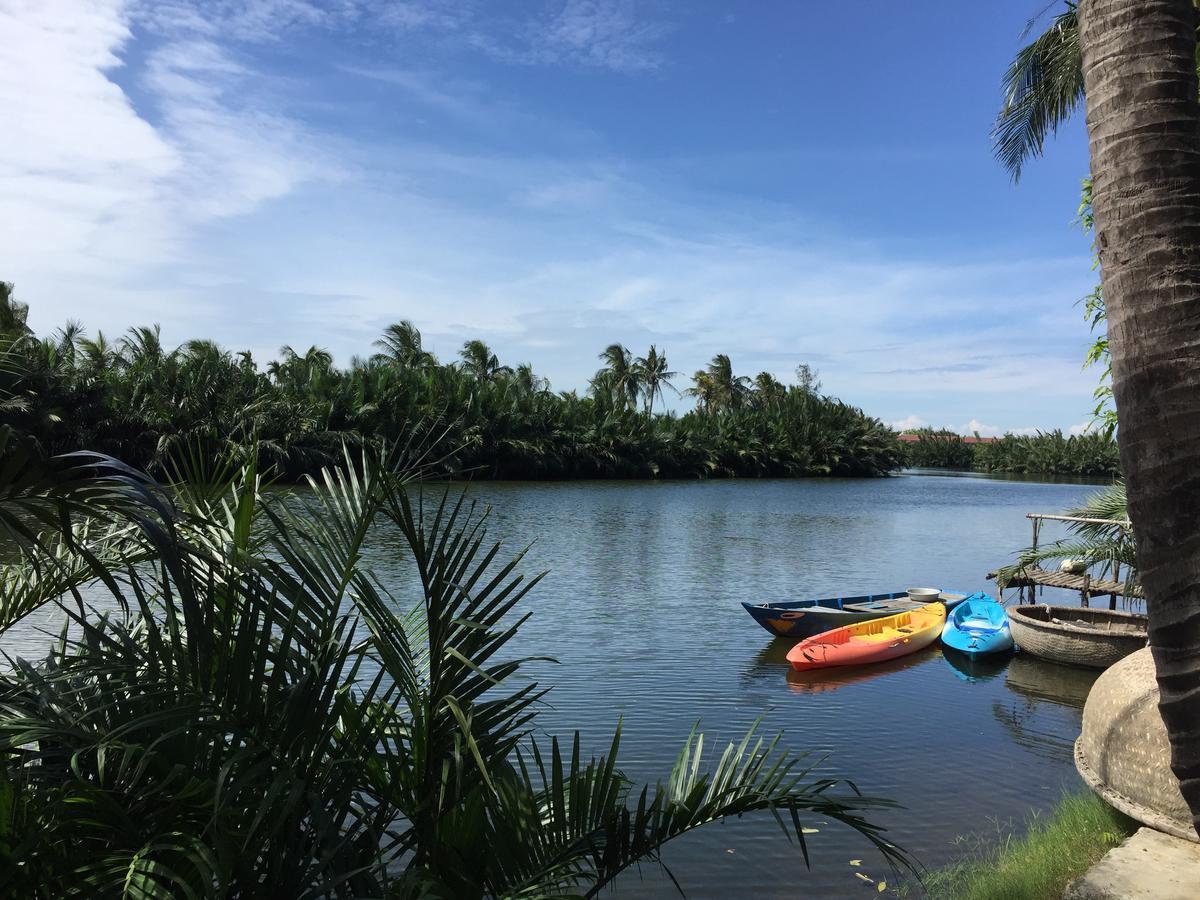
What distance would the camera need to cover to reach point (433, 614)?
3.03 meters

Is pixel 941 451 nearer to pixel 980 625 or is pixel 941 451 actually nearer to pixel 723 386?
pixel 723 386

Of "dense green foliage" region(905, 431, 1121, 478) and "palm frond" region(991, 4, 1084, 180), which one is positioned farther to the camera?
"dense green foliage" region(905, 431, 1121, 478)

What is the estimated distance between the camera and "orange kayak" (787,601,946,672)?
12000 mm

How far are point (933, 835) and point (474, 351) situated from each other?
195ft

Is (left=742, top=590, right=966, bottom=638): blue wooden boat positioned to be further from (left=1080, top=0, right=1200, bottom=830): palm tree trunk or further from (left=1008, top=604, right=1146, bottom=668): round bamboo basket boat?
(left=1080, top=0, right=1200, bottom=830): palm tree trunk

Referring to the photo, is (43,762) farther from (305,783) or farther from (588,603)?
(588,603)

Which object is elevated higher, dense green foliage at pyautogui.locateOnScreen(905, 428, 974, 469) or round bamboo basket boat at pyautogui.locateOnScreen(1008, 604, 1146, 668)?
dense green foliage at pyautogui.locateOnScreen(905, 428, 974, 469)

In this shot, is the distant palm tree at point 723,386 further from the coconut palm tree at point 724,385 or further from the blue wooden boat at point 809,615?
the blue wooden boat at point 809,615

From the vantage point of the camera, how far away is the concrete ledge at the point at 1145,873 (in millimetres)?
4504

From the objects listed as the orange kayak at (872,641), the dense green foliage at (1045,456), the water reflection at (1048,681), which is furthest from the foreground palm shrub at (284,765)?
the dense green foliage at (1045,456)

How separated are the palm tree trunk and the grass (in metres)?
3.18

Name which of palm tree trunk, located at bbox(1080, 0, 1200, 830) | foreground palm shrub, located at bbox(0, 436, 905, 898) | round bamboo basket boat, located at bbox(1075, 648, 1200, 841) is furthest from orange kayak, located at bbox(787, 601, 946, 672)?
palm tree trunk, located at bbox(1080, 0, 1200, 830)

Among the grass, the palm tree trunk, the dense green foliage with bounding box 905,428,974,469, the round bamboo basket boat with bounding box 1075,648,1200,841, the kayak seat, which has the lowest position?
the grass

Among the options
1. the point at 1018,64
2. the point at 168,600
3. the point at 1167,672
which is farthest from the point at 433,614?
the point at 1018,64
